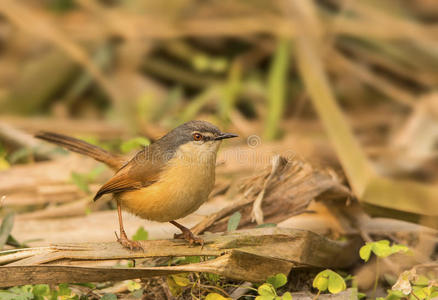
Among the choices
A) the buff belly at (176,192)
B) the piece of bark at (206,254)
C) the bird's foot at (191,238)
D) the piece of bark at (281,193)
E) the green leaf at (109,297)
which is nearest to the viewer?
the piece of bark at (206,254)

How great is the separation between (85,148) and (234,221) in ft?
4.01

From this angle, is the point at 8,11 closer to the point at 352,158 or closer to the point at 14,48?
the point at 14,48

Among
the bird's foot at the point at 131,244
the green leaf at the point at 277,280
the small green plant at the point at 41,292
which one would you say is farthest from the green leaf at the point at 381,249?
the small green plant at the point at 41,292

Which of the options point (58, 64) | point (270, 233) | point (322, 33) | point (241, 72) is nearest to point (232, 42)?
point (241, 72)

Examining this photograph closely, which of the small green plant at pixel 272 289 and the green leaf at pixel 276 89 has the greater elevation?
the green leaf at pixel 276 89

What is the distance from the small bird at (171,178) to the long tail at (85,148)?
0.64ft

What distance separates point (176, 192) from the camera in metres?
3.39

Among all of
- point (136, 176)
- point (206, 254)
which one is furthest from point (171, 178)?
point (206, 254)

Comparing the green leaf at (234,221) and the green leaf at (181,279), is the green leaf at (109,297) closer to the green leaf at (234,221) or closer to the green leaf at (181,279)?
the green leaf at (181,279)

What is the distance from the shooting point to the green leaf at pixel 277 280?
3064 mm

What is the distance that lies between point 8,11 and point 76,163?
9.56 feet

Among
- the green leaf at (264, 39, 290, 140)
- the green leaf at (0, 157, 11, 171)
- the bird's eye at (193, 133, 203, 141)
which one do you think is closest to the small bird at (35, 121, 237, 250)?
the bird's eye at (193, 133, 203, 141)

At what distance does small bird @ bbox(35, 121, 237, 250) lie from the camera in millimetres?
3393

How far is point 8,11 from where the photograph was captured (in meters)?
7.07
